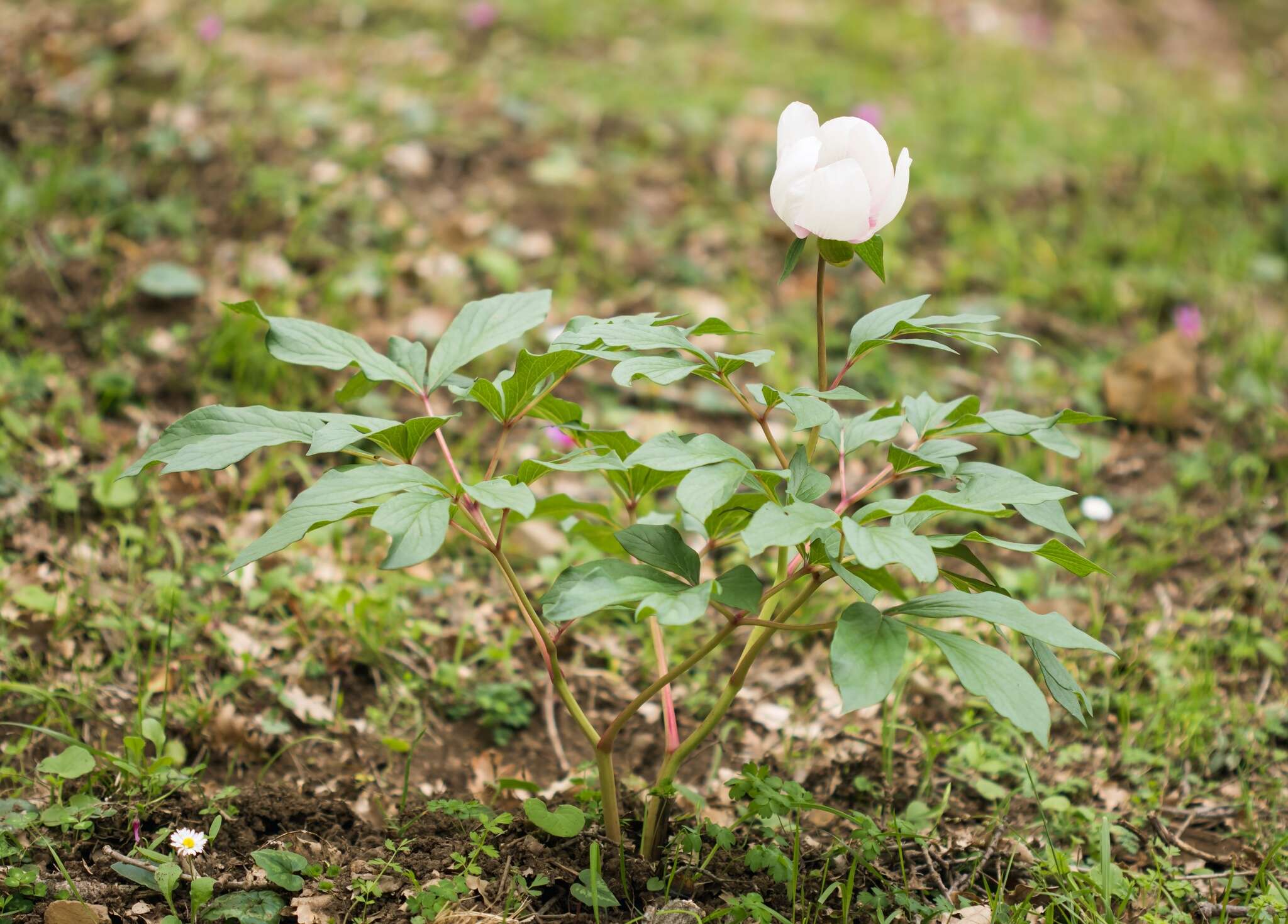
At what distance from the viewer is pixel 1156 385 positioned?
2877mm

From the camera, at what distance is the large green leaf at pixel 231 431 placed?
48.3 inches

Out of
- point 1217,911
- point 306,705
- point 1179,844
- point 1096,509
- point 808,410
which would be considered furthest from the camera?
Answer: point 1096,509

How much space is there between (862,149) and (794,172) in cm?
9

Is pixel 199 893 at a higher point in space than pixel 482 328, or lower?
lower

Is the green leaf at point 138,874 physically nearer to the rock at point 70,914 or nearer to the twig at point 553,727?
the rock at point 70,914

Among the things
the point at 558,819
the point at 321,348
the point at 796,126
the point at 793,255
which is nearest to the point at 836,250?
the point at 793,255

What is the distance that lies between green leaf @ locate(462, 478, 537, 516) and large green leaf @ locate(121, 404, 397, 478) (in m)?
0.17

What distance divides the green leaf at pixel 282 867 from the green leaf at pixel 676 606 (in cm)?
68

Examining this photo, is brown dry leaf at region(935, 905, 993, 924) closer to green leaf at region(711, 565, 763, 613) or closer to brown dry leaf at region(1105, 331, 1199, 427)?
green leaf at region(711, 565, 763, 613)

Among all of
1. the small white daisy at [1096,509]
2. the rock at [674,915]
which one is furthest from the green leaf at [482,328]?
the small white daisy at [1096,509]

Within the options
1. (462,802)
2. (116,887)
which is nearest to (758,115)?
(462,802)

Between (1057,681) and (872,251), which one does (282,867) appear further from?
(872,251)

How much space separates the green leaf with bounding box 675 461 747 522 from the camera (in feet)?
3.68

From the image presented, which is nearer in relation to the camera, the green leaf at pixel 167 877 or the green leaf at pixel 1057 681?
the green leaf at pixel 1057 681
